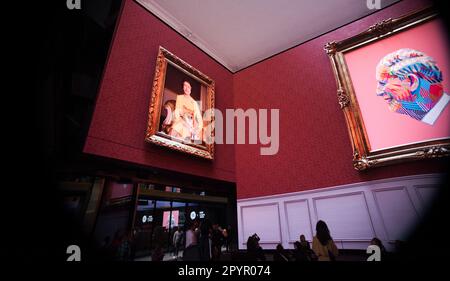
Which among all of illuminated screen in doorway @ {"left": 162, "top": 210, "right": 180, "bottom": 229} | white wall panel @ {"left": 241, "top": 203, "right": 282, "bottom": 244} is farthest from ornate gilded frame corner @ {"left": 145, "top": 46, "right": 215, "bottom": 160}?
illuminated screen in doorway @ {"left": 162, "top": 210, "right": 180, "bottom": 229}

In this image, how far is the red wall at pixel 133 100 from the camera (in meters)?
3.60

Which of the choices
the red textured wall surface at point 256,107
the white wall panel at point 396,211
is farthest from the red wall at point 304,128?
the white wall panel at point 396,211

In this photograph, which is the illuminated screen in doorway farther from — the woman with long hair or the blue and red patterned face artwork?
the blue and red patterned face artwork

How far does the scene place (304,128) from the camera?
5.31 metres

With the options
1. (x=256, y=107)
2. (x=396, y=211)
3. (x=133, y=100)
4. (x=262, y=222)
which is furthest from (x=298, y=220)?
(x=133, y=100)

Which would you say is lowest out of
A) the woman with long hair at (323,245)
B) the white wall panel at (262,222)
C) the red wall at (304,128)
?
the woman with long hair at (323,245)

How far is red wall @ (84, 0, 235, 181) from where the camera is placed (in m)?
3.60

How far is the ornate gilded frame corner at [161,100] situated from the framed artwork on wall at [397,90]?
3.15m

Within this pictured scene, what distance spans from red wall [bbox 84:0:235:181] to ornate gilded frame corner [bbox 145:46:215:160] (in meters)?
0.16

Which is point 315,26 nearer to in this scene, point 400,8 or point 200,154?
point 400,8

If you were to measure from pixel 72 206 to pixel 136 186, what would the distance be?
3.97 ft

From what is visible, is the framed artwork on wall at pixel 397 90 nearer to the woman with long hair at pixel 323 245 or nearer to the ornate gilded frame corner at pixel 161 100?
the woman with long hair at pixel 323 245

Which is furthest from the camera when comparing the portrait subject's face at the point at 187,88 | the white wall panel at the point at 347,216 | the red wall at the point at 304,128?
the portrait subject's face at the point at 187,88

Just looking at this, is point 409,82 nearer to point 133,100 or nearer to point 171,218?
point 133,100
